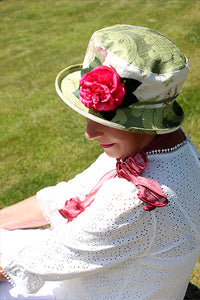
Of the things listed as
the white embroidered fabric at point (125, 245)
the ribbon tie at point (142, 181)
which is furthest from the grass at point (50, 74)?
the ribbon tie at point (142, 181)

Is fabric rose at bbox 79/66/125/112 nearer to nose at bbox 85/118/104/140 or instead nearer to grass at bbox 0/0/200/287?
nose at bbox 85/118/104/140

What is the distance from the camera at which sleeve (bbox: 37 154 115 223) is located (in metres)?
2.21

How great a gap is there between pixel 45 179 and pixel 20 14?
6.34m

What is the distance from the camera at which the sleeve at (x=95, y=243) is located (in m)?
1.60

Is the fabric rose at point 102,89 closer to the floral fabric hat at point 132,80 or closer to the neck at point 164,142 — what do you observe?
the floral fabric hat at point 132,80

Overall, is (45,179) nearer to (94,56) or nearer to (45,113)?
(45,113)

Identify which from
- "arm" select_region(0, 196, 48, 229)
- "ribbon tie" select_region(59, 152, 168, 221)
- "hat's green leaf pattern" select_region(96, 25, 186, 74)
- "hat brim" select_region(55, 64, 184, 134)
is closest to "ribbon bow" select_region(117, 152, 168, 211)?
"ribbon tie" select_region(59, 152, 168, 221)

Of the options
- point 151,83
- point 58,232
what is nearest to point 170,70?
point 151,83

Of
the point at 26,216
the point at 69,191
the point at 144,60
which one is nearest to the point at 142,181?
the point at 144,60

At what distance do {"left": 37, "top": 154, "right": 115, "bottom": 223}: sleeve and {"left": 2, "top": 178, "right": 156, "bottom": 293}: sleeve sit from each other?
18.7 inches

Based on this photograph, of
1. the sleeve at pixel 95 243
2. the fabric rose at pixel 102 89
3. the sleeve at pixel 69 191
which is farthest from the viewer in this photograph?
the sleeve at pixel 69 191

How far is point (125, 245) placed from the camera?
1.68m

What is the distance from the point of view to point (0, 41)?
7770 millimetres

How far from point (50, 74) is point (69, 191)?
426 cm
